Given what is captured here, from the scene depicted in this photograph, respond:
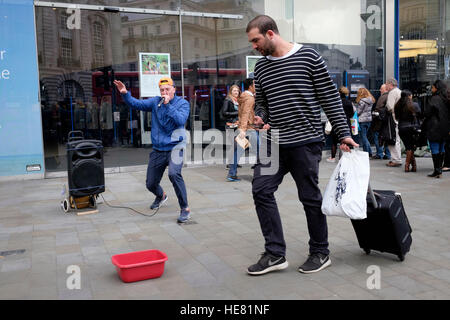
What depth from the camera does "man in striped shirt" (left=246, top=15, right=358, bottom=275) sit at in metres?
3.89

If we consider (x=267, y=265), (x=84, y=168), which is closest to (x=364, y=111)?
(x=84, y=168)

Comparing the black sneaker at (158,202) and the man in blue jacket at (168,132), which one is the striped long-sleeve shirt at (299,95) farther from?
the black sneaker at (158,202)

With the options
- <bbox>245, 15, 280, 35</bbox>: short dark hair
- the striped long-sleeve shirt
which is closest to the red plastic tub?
the striped long-sleeve shirt

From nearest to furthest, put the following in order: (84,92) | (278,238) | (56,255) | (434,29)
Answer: (278,238), (56,255), (84,92), (434,29)

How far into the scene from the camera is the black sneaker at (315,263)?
4.02 meters

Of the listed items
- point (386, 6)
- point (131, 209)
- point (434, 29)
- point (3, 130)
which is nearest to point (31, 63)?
point (3, 130)

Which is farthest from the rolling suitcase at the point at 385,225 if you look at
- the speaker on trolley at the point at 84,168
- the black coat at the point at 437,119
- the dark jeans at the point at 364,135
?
the dark jeans at the point at 364,135

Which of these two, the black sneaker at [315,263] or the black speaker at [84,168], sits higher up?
the black speaker at [84,168]

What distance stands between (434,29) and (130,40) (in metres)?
10.3

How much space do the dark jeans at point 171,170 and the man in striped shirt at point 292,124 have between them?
1.98 m

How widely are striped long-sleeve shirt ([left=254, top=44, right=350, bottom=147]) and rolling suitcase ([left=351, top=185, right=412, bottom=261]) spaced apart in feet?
2.29

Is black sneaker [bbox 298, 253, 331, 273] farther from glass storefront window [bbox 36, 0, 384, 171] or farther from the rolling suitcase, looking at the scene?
glass storefront window [bbox 36, 0, 384, 171]

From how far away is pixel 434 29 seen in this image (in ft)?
51.2
